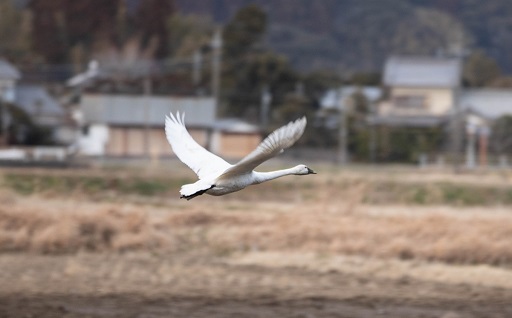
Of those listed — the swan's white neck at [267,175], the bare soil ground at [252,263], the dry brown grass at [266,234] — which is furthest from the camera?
the dry brown grass at [266,234]

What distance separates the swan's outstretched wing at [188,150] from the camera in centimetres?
1059

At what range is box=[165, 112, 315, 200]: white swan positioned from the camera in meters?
8.62

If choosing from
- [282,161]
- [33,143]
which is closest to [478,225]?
[282,161]

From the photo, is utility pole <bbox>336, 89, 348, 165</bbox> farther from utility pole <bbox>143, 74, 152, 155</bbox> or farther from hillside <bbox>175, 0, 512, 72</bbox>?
hillside <bbox>175, 0, 512, 72</bbox>

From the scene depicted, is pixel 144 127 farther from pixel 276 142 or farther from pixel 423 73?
pixel 276 142

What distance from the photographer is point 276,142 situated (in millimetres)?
8641

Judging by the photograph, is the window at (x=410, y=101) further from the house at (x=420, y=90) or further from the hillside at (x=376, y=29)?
the hillside at (x=376, y=29)

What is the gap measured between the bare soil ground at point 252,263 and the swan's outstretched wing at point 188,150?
2.76 metres

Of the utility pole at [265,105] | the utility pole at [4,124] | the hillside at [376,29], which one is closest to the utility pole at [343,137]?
the utility pole at [265,105]

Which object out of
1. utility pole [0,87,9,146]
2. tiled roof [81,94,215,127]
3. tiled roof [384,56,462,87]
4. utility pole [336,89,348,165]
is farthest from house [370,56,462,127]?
utility pole [0,87,9,146]

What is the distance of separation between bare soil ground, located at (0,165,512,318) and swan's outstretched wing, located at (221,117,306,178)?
14.8 ft

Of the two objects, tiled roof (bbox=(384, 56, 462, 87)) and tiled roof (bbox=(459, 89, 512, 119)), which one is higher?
tiled roof (bbox=(384, 56, 462, 87))

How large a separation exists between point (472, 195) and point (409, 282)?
14120mm

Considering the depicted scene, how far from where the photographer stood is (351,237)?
63.6 ft
